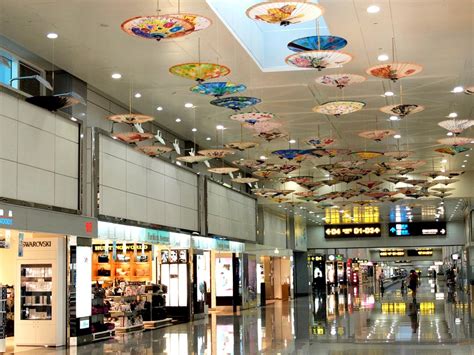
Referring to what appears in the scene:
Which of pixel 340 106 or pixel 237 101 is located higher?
pixel 237 101

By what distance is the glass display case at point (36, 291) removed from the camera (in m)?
20.0

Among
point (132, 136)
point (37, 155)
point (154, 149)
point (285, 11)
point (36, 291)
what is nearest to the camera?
point (285, 11)

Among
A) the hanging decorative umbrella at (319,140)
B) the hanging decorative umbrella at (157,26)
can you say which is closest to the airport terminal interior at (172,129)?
the hanging decorative umbrella at (157,26)

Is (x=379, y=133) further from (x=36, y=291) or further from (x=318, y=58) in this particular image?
(x=36, y=291)

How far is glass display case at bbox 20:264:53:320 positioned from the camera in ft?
65.7

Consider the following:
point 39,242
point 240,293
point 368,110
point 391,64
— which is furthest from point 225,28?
point 240,293

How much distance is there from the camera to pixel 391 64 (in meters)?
15.1

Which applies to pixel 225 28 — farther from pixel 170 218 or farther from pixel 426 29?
pixel 170 218

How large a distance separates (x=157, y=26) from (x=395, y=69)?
18.3ft

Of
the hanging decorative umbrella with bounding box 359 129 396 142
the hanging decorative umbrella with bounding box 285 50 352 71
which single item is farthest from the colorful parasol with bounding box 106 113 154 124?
the hanging decorative umbrella with bounding box 359 129 396 142

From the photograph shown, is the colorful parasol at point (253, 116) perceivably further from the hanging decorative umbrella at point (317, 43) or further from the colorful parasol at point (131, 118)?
the hanging decorative umbrella at point (317, 43)

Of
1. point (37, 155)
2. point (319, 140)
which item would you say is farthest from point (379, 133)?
point (37, 155)

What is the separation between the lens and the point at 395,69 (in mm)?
15320

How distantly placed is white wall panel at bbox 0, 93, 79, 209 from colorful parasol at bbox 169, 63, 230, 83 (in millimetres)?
4630
